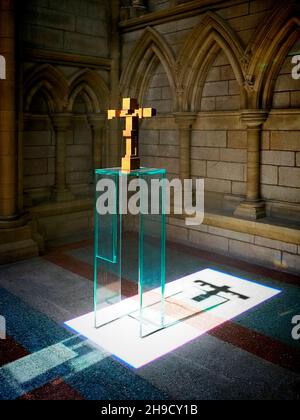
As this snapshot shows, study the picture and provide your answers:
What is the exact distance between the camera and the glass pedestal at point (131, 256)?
3537 millimetres

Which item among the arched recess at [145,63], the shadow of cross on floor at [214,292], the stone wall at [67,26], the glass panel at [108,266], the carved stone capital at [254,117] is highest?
the stone wall at [67,26]

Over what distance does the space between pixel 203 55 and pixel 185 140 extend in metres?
1.21

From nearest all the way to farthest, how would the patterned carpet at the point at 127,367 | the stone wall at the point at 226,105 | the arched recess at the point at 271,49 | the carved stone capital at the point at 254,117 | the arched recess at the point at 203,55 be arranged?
1. the patterned carpet at the point at 127,367
2. the arched recess at the point at 271,49
3. the stone wall at the point at 226,105
4. the carved stone capital at the point at 254,117
5. the arched recess at the point at 203,55

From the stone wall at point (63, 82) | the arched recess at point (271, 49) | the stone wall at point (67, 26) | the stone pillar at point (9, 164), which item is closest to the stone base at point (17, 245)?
the stone pillar at point (9, 164)

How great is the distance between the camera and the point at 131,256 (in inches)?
235

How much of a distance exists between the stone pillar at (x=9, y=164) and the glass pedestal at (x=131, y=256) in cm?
103

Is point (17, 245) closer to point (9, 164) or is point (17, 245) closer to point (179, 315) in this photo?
point (9, 164)

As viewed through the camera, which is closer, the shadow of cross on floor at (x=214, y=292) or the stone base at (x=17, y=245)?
the shadow of cross on floor at (x=214, y=292)

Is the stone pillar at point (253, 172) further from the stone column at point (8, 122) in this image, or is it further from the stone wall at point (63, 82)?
the stone column at point (8, 122)

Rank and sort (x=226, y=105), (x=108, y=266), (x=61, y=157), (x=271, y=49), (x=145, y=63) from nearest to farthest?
(x=271, y=49) → (x=108, y=266) → (x=226, y=105) → (x=61, y=157) → (x=145, y=63)

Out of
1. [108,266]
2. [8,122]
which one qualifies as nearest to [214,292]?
[108,266]

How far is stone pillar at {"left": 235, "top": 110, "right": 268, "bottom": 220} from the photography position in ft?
18.5

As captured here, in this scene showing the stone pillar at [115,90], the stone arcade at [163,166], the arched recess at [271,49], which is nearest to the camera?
the stone arcade at [163,166]

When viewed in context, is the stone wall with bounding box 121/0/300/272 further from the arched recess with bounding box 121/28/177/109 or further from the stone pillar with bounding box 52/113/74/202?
the stone pillar with bounding box 52/113/74/202
